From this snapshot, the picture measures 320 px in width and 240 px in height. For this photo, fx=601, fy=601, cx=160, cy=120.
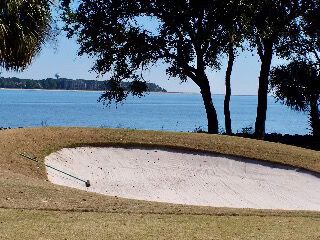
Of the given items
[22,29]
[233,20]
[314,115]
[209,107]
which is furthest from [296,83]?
[22,29]

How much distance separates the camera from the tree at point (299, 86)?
123 feet

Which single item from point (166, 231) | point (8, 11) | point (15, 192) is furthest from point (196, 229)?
point (8, 11)

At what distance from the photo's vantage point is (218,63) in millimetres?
34906

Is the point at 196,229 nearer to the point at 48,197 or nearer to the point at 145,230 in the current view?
the point at 145,230

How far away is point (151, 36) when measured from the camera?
31562mm

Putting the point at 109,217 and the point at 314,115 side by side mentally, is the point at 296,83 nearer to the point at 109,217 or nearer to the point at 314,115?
the point at 314,115

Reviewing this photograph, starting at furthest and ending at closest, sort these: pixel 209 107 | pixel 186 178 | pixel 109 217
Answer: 1. pixel 209 107
2. pixel 186 178
3. pixel 109 217

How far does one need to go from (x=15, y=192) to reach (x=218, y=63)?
2501cm

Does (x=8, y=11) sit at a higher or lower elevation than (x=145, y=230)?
higher

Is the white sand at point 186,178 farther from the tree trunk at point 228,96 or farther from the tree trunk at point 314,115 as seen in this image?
the tree trunk at point 314,115

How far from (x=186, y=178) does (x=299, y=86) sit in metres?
21.8

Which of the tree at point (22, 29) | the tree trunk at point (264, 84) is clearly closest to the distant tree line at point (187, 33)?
the tree trunk at point (264, 84)

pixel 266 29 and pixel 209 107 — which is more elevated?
pixel 266 29

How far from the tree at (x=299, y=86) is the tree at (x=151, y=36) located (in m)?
6.88
